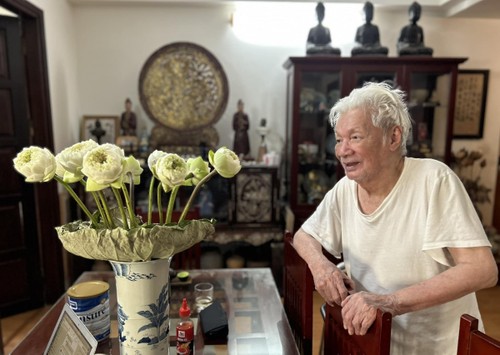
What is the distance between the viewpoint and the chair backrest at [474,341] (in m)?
0.72

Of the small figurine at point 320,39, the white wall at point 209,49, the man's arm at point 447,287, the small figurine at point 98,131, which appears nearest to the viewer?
the man's arm at point 447,287

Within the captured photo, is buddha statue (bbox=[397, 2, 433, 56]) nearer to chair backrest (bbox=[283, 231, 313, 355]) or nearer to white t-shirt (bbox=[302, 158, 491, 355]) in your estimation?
white t-shirt (bbox=[302, 158, 491, 355])

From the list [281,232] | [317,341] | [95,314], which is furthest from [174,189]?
[281,232]

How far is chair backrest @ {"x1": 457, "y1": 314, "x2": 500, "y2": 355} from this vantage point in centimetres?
72

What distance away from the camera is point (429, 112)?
3.12 meters

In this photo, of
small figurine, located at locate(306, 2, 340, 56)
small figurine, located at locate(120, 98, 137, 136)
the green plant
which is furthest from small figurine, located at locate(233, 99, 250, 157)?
the green plant

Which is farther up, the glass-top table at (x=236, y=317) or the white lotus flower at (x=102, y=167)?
the white lotus flower at (x=102, y=167)

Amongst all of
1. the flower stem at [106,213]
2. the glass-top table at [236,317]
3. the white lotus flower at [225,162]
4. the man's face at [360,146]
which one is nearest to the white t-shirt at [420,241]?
the man's face at [360,146]

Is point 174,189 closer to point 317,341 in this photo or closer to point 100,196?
point 100,196

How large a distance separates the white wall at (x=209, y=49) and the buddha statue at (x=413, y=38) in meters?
0.30

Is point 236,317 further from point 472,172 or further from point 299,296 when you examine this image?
point 472,172

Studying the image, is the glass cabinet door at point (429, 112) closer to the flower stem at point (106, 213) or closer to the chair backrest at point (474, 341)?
the chair backrest at point (474, 341)

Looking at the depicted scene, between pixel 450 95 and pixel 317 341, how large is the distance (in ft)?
6.93

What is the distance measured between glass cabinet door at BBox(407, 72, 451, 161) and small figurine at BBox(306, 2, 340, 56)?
71cm
